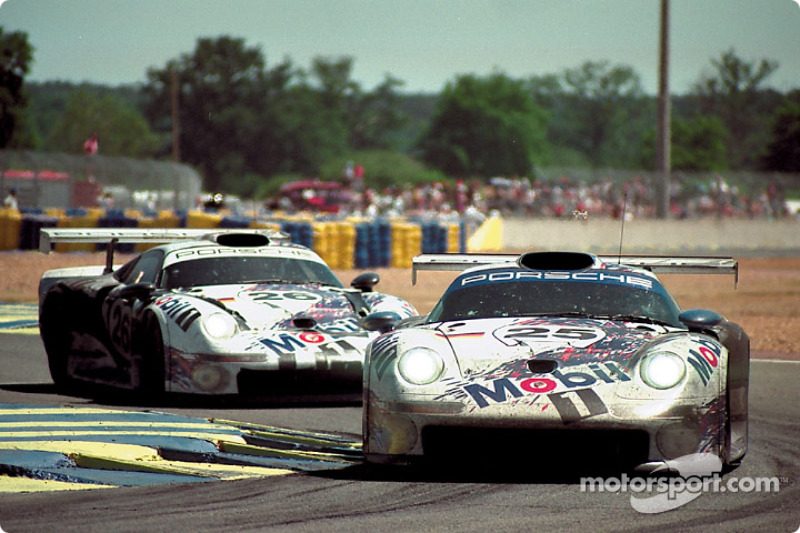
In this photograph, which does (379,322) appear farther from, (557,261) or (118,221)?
(118,221)

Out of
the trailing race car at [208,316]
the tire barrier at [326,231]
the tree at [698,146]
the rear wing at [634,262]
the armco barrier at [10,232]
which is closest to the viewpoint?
the rear wing at [634,262]

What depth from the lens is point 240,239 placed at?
37.3 feet

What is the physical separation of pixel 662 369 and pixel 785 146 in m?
80.4

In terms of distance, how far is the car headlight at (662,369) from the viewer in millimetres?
6613

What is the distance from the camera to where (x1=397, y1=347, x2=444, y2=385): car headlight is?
22.2 feet

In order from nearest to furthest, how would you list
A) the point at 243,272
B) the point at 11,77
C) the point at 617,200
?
the point at 243,272 < the point at 617,200 < the point at 11,77

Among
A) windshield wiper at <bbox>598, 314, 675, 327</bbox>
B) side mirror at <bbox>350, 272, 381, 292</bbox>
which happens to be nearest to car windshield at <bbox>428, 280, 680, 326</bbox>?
windshield wiper at <bbox>598, 314, 675, 327</bbox>

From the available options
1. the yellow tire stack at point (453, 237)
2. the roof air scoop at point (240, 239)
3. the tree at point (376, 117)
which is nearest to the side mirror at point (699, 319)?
the roof air scoop at point (240, 239)

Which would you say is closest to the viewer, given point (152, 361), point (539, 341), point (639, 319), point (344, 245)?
point (539, 341)

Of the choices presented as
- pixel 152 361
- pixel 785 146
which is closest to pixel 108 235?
pixel 152 361

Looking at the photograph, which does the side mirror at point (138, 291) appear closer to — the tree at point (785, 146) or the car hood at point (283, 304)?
the car hood at point (283, 304)

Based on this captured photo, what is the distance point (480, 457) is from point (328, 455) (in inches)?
52.4

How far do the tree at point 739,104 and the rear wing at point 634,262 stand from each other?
11641 centimetres

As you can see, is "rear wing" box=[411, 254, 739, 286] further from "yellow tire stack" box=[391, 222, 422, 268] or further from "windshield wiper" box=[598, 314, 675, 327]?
"yellow tire stack" box=[391, 222, 422, 268]
